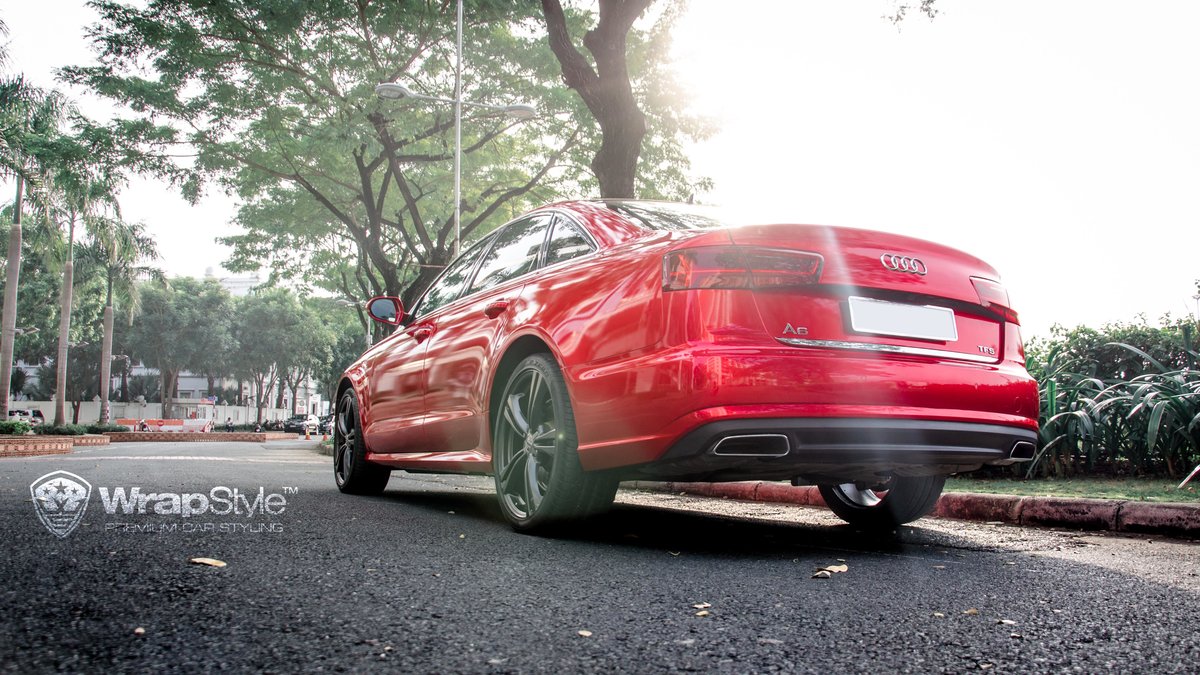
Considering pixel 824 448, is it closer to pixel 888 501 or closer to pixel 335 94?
pixel 888 501

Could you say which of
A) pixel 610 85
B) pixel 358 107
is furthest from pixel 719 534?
pixel 358 107

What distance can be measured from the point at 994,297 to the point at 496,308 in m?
2.24

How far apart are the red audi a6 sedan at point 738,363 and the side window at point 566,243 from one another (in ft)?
0.04

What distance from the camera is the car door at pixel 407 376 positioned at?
538 cm

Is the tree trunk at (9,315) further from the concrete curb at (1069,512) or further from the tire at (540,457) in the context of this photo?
the tire at (540,457)

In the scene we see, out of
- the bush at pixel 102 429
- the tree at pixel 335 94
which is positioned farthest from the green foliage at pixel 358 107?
the bush at pixel 102 429

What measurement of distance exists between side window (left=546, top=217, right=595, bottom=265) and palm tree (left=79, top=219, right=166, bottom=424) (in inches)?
1221

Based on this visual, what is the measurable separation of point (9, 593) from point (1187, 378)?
741cm

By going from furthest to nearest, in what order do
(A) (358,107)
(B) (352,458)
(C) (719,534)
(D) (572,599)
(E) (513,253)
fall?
(A) (358,107) → (B) (352,458) → (E) (513,253) → (C) (719,534) → (D) (572,599)

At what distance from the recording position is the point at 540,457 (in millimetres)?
4094

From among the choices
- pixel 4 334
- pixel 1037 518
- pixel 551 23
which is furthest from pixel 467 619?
pixel 4 334

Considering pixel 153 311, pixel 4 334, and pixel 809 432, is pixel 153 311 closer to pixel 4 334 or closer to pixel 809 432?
pixel 4 334

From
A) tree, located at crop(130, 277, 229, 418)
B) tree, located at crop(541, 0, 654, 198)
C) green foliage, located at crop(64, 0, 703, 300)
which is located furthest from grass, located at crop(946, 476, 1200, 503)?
tree, located at crop(130, 277, 229, 418)

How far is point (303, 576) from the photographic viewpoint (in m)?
2.84
